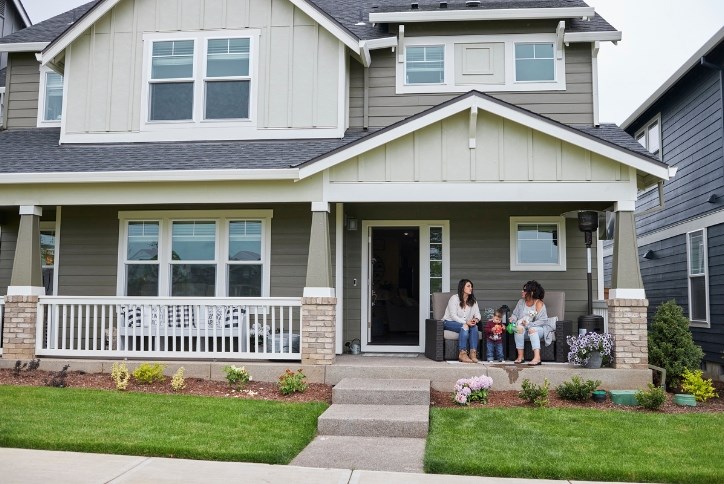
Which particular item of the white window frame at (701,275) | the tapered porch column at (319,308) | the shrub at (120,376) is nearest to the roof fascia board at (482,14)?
the tapered porch column at (319,308)

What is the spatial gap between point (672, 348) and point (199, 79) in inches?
313

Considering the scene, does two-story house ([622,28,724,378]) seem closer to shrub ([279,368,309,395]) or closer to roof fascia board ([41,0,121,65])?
shrub ([279,368,309,395])

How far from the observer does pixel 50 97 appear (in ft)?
39.8

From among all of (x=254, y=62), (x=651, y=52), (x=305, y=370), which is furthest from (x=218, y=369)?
(x=651, y=52)

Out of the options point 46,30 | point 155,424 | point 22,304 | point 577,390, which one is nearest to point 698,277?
point 577,390

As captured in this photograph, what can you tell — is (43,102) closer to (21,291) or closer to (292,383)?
(21,291)

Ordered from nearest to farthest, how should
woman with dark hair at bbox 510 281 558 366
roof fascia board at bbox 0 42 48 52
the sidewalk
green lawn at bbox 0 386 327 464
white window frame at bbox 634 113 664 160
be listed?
the sidewalk → green lawn at bbox 0 386 327 464 → woman with dark hair at bbox 510 281 558 366 → roof fascia board at bbox 0 42 48 52 → white window frame at bbox 634 113 664 160

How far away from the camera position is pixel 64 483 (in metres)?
5.10

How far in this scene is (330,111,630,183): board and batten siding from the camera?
8.86 meters

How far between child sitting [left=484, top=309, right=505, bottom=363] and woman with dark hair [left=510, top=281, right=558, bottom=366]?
0.21m

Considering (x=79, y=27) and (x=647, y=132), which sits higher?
(x=79, y=27)

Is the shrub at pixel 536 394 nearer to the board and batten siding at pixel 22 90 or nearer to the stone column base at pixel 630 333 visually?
the stone column base at pixel 630 333

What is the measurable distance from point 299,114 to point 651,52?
3734cm

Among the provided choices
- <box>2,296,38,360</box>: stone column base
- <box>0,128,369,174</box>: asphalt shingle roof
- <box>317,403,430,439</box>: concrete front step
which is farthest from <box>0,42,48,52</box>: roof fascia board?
<box>317,403,430,439</box>: concrete front step
